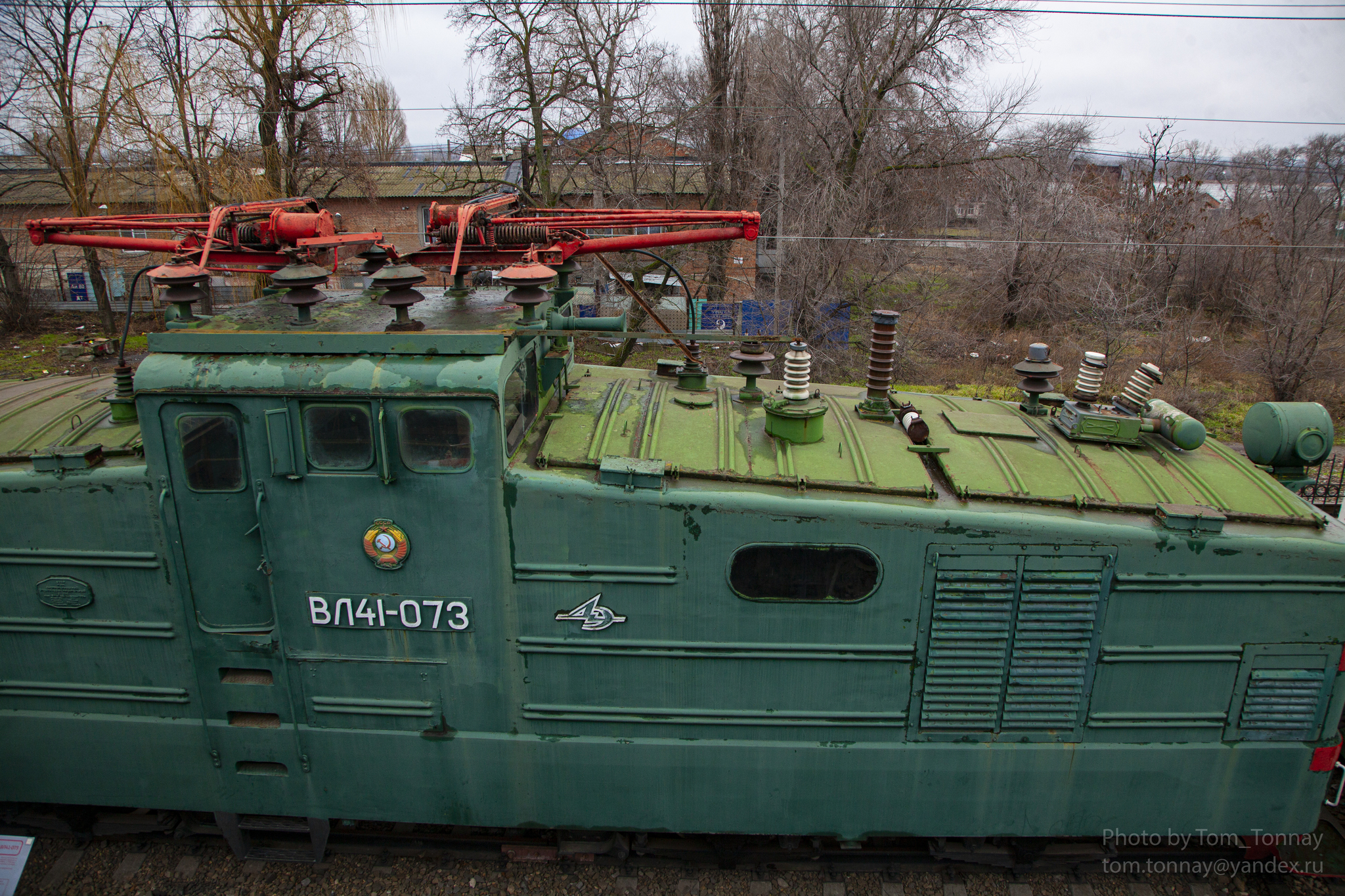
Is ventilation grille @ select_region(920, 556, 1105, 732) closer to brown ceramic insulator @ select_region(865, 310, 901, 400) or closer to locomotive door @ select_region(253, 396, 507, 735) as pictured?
brown ceramic insulator @ select_region(865, 310, 901, 400)

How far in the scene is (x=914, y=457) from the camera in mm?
5055

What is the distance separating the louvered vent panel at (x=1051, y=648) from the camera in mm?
4645

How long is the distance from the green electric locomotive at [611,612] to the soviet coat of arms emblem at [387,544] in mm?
19

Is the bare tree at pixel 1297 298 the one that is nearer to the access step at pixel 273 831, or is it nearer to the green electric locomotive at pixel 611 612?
the green electric locomotive at pixel 611 612

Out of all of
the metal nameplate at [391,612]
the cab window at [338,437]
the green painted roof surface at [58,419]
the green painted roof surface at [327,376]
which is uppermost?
the green painted roof surface at [327,376]

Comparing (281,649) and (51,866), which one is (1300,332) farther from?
(51,866)

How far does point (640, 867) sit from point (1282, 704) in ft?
14.3

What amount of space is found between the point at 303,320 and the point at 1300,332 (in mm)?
18886

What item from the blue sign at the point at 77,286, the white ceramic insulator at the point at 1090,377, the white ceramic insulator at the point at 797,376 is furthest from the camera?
the blue sign at the point at 77,286

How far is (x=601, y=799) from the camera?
495 cm

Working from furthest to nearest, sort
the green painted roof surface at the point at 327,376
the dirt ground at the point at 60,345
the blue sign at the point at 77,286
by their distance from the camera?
the blue sign at the point at 77,286
the dirt ground at the point at 60,345
the green painted roof surface at the point at 327,376

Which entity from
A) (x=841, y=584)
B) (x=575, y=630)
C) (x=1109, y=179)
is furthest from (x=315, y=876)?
(x=1109, y=179)

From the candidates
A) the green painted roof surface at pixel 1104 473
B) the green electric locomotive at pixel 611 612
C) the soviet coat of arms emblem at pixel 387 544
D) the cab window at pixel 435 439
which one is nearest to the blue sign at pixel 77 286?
the green electric locomotive at pixel 611 612

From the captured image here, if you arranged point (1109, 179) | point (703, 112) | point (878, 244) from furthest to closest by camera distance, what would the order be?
point (1109, 179) < point (703, 112) < point (878, 244)
